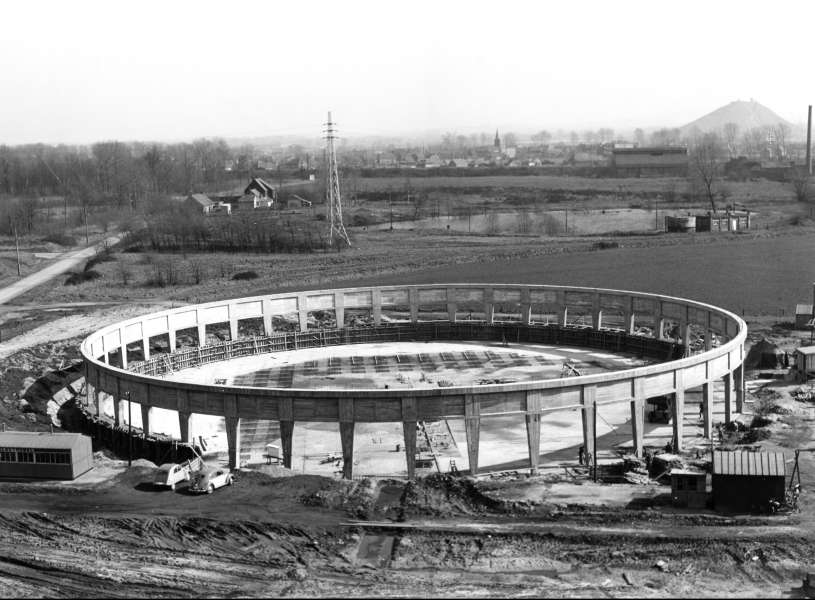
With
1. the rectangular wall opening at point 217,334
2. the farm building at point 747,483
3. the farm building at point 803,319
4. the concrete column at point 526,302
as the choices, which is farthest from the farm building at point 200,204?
the farm building at point 747,483

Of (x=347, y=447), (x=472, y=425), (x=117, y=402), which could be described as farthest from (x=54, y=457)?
(x=472, y=425)

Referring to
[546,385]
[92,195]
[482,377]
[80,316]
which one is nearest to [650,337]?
[482,377]

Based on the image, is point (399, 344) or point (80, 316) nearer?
point (399, 344)

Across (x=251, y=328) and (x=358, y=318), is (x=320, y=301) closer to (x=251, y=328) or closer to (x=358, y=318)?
(x=251, y=328)

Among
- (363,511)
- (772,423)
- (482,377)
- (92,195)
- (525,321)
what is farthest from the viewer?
(92,195)

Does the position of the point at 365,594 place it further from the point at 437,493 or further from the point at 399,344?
the point at 399,344
